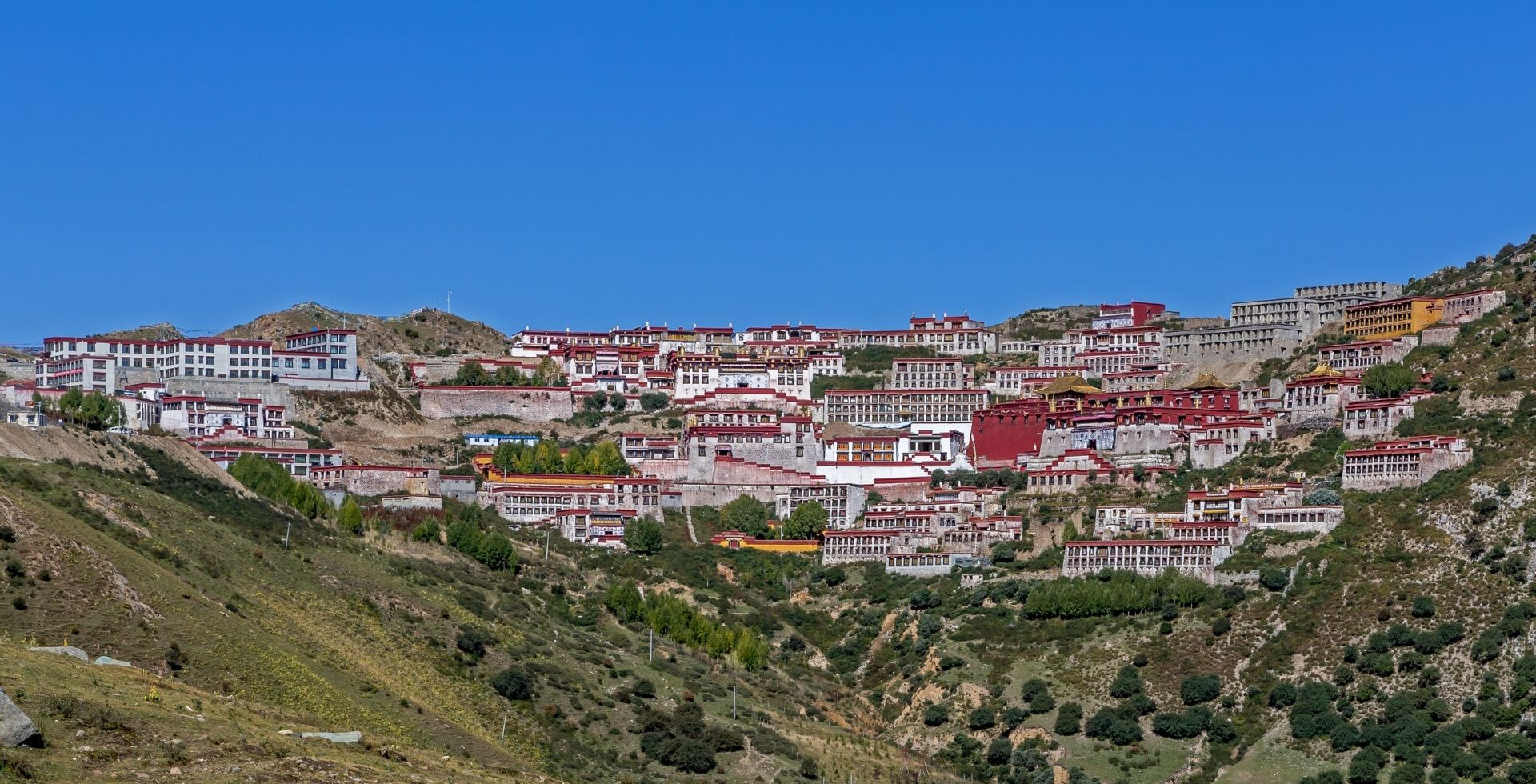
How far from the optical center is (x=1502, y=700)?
7300cm

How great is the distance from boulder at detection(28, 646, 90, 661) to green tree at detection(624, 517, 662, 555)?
4785cm

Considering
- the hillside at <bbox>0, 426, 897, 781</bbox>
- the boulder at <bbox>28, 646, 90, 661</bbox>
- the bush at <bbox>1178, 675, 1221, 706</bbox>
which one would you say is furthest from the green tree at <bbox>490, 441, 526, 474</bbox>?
the boulder at <bbox>28, 646, 90, 661</bbox>

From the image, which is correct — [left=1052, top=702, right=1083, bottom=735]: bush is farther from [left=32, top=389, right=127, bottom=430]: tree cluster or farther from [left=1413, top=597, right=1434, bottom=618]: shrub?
[left=32, top=389, right=127, bottom=430]: tree cluster

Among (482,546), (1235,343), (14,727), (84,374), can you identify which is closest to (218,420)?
(84,374)

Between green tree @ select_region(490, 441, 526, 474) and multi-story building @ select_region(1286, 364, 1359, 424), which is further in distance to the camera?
green tree @ select_region(490, 441, 526, 474)

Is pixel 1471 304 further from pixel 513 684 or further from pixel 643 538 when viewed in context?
pixel 513 684

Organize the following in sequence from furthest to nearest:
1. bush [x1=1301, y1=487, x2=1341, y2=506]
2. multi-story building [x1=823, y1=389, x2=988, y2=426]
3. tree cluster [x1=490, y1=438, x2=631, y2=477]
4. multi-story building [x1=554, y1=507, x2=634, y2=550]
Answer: multi-story building [x1=823, y1=389, x2=988, y2=426] → tree cluster [x1=490, y1=438, x2=631, y2=477] → multi-story building [x1=554, y1=507, x2=634, y2=550] → bush [x1=1301, y1=487, x2=1341, y2=506]

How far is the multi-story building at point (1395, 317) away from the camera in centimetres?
10888

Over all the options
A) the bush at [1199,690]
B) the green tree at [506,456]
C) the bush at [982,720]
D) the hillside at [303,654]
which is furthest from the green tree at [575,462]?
the bush at [1199,690]

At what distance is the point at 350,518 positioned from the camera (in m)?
88.6

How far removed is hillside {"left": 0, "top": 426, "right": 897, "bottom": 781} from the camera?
135 ft

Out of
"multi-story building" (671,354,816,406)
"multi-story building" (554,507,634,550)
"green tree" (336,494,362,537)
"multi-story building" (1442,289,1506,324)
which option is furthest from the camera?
"multi-story building" (671,354,816,406)

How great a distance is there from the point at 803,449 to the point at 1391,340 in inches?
1060

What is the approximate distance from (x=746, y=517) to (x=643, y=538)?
656 cm
